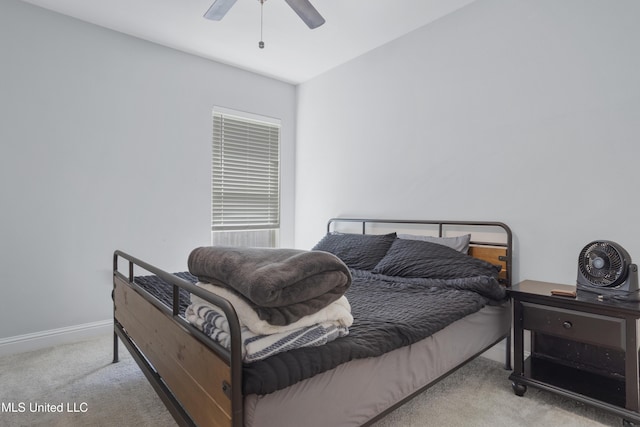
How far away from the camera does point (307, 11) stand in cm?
212

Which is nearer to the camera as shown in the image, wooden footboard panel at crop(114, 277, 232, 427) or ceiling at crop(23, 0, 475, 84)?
wooden footboard panel at crop(114, 277, 232, 427)

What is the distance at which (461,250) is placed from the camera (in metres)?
2.43

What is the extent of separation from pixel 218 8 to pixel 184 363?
1.99 m

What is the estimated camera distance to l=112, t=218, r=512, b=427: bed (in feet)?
3.40

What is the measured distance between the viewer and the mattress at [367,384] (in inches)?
41.4

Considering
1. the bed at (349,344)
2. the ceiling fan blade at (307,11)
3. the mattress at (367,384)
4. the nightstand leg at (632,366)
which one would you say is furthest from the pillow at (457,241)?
the ceiling fan blade at (307,11)

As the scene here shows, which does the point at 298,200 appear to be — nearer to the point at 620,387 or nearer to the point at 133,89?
the point at 133,89

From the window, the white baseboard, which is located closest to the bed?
the white baseboard

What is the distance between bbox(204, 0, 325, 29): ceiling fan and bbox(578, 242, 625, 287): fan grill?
2.03 meters

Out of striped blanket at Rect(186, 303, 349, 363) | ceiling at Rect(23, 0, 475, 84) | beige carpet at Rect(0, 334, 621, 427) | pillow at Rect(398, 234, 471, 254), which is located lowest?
beige carpet at Rect(0, 334, 621, 427)

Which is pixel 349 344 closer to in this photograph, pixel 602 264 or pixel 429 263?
pixel 429 263

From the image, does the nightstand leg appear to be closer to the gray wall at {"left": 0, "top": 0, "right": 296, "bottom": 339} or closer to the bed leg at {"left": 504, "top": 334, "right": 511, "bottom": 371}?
the bed leg at {"left": 504, "top": 334, "right": 511, "bottom": 371}

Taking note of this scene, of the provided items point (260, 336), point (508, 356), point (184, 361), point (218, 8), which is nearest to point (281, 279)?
point (260, 336)

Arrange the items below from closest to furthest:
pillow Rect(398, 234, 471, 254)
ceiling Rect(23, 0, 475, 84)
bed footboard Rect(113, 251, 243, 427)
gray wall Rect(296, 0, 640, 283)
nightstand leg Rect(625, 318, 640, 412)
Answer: bed footboard Rect(113, 251, 243, 427) → nightstand leg Rect(625, 318, 640, 412) → gray wall Rect(296, 0, 640, 283) → pillow Rect(398, 234, 471, 254) → ceiling Rect(23, 0, 475, 84)
